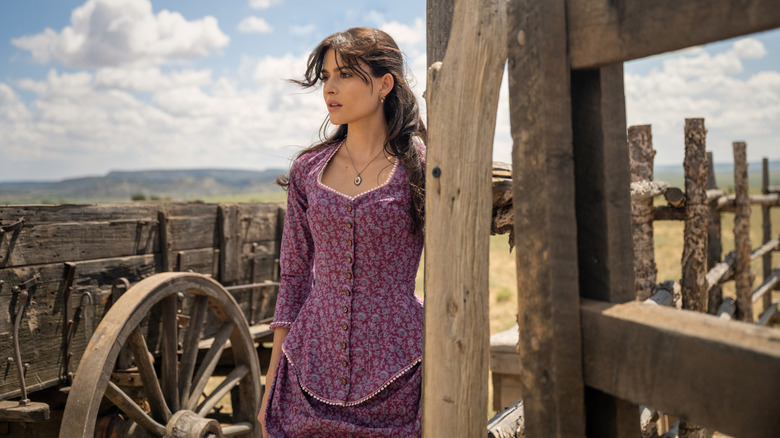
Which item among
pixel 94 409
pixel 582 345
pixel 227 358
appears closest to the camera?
pixel 582 345

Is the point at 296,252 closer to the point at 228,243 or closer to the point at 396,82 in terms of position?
the point at 396,82

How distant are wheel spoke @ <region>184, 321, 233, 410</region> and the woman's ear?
203 centimetres

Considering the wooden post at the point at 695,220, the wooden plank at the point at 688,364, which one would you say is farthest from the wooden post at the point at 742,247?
the wooden plank at the point at 688,364

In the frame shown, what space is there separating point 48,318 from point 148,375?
529mm

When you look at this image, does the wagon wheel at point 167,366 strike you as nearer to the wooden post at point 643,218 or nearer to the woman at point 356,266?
the woman at point 356,266

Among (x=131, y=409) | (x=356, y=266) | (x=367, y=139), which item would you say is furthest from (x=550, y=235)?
(x=131, y=409)

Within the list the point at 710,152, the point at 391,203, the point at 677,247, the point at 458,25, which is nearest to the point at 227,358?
the point at 391,203

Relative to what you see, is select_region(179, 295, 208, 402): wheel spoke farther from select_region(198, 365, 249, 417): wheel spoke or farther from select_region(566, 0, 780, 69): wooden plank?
select_region(566, 0, 780, 69): wooden plank

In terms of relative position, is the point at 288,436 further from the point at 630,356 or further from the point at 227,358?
the point at 227,358

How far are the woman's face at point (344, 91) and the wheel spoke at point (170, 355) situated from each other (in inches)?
65.2

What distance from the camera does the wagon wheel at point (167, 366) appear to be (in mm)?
2375

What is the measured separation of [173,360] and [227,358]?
0.71 metres

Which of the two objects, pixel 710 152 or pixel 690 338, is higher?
pixel 710 152

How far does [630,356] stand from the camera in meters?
0.98
